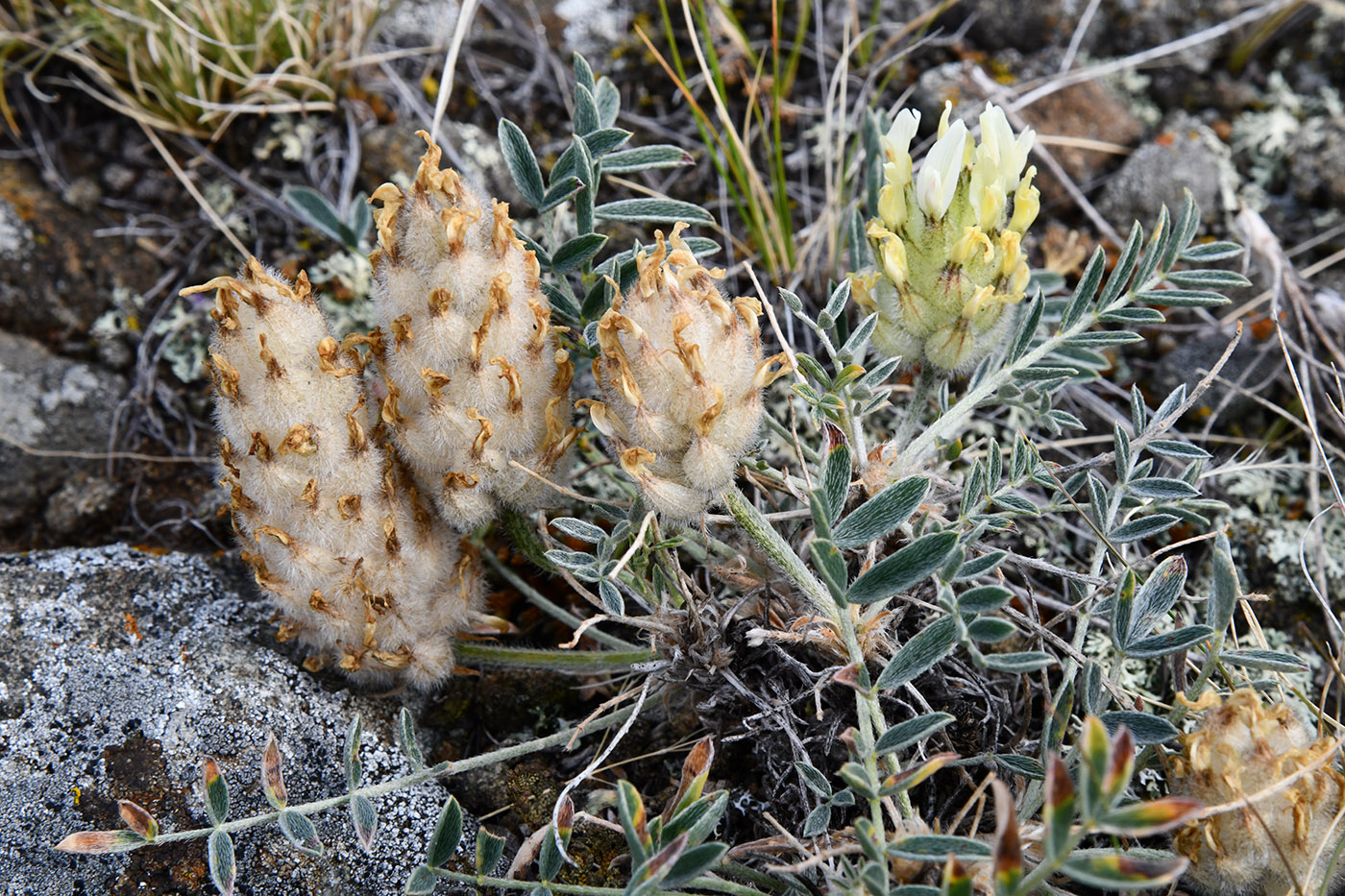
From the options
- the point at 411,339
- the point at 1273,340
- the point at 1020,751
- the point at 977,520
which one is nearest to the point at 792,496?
the point at 977,520

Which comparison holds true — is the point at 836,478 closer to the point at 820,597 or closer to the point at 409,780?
the point at 820,597

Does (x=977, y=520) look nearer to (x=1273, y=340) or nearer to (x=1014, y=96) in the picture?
(x=1273, y=340)

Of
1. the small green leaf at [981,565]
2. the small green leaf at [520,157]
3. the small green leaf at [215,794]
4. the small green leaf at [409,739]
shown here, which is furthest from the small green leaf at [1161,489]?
the small green leaf at [215,794]

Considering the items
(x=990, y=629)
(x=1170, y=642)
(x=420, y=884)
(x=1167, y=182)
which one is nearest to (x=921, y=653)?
(x=990, y=629)

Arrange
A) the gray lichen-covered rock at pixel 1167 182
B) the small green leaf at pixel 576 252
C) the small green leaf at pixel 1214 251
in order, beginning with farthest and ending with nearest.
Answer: the gray lichen-covered rock at pixel 1167 182 → the small green leaf at pixel 1214 251 → the small green leaf at pixel 576 252

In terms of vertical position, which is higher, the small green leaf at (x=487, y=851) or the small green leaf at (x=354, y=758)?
the small green leaf at (x=354, y=758)

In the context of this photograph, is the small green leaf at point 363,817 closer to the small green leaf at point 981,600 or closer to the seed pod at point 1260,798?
the small green leaf at point 981,600
